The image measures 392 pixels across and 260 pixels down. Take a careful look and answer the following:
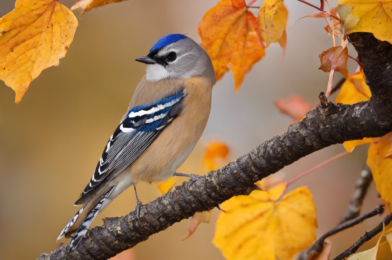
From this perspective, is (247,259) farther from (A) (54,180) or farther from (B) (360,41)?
(A) (54,180)

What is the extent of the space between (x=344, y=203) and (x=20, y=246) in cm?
380

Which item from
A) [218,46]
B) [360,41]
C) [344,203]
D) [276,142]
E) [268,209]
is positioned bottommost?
[344,203]

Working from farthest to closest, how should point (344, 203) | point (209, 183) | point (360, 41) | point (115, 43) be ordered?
point (115, 43), point (344, 203), point (209, 183), point (360, 41)

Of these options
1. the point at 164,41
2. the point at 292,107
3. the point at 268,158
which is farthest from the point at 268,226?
the point at 164,41

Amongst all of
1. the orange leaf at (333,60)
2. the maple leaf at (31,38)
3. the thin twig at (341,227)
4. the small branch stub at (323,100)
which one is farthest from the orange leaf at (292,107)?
the maple leaf at (31,38)

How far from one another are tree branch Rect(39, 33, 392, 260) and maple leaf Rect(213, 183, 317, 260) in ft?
0.68

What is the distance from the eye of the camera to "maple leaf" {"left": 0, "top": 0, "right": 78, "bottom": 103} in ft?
5.25

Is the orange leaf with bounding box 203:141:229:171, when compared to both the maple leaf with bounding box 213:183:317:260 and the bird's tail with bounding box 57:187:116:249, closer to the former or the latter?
the maple leaf with bounding box 213:183:317:260

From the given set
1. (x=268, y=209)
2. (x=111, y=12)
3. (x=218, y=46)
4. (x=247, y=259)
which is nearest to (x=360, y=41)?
(x=218, y=46)

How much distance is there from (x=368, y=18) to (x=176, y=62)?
2248 mm

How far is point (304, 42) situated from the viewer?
4.95 m

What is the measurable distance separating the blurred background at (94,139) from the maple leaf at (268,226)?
2098 mm

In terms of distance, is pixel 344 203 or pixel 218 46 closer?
pixel 218 46

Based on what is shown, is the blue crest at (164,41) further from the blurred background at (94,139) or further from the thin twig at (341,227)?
the thin twig at (341,227)
